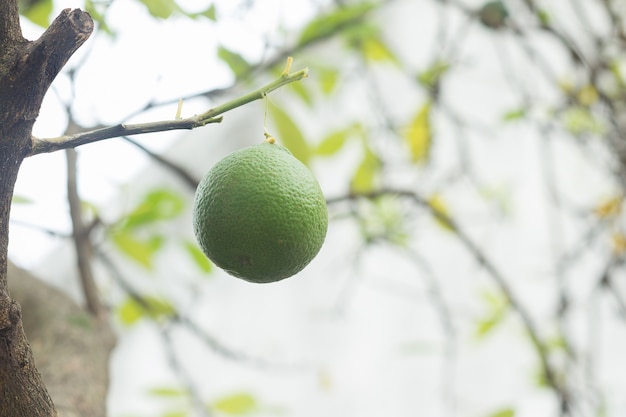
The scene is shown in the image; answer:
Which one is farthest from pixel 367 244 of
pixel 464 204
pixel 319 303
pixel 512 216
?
pixel 319 303

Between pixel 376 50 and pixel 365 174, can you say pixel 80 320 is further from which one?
pixel 376 50

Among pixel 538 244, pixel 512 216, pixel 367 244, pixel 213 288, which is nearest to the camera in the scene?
pixel 367 244

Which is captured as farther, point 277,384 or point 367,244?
point 277,384

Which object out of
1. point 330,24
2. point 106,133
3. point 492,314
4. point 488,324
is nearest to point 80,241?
point 330,24

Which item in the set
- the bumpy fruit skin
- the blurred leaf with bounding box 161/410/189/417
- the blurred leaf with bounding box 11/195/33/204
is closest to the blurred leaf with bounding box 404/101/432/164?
the blurred leaf with bounding box 161/410/189/417

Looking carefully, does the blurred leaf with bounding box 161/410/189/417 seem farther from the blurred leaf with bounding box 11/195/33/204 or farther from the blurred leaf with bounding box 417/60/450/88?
the blurred leaf with bounding box 417/60/450/88

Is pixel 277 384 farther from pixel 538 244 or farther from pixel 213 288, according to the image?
pixel 538 244
